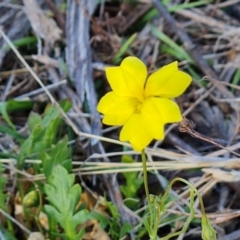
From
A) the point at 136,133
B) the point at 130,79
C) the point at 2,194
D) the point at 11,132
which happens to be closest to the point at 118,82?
the point at 130,79

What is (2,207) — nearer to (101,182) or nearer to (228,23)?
(101,182)

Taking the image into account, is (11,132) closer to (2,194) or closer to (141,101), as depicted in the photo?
(2,194)

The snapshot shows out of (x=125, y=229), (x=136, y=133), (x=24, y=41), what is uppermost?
(x=136, y=133)

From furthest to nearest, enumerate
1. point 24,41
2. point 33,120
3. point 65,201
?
point 24,41, point 33,120, point 65,201

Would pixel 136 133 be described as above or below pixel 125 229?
above

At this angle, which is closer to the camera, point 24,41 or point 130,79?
point 130,79

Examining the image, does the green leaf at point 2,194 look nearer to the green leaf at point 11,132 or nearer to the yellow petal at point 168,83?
the green leaf at point 11,132

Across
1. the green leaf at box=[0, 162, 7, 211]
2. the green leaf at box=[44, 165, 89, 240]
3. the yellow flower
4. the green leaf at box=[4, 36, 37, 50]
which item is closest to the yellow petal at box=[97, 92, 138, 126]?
the yellow flower
